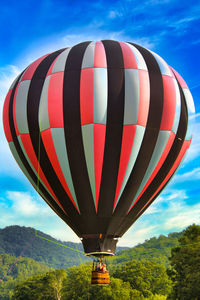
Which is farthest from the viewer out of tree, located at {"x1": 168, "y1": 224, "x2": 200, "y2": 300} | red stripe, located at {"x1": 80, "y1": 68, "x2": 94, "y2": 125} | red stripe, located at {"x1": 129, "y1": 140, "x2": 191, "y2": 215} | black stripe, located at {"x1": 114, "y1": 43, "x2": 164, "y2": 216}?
tree, located at {"x1": 168, "y1": 224, "x2": 200, "y2": 300}

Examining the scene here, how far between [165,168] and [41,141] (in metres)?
4.92

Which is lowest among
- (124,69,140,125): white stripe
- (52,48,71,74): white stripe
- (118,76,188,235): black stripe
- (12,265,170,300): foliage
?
(12,265,170,300): foliage

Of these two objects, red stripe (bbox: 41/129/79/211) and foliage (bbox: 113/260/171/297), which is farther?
foliage (bbox: 113/260/171/297)

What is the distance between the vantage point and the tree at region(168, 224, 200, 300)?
72.8 ft

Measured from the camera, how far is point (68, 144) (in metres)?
14.7

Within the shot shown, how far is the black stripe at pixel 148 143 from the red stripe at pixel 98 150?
1.12 meters

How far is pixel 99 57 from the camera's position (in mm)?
15180

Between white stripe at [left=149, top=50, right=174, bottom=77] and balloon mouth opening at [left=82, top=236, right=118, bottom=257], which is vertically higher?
white stripe at [left=149, top=50, right=174, bottom=77]

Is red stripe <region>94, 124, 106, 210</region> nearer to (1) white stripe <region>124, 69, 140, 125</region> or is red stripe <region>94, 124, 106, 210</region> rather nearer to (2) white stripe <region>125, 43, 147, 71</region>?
(1) white stripe <region>124, 69, 140, 125</region>

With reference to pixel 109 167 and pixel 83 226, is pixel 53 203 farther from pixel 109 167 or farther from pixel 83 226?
pixel 109 167

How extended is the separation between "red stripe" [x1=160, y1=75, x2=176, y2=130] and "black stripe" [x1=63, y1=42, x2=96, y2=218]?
125 inches

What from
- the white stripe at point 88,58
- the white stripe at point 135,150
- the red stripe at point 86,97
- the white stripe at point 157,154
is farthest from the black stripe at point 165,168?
the white stripe at point 88,58

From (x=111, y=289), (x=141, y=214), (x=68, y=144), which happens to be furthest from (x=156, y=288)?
(x=68, y=144)

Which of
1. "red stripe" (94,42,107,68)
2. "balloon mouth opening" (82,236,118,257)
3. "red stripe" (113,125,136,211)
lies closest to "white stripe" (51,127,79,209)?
"balloon mouth opening" (82,236,118,257)
